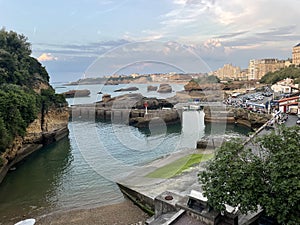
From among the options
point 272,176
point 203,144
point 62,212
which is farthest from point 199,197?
point 203,144

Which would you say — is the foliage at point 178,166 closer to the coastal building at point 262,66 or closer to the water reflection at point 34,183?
the water reflection at point 34,183

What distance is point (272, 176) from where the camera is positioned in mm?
7926

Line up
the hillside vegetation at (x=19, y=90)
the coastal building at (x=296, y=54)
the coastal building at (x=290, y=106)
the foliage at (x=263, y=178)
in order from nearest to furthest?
1. the foliage at (x=263, y=178)
2. the hillside vegetation at (x=19, y=90)
3. the coastal building at (x=290, y=106)
4. the coastal building at (x=296, y=54)

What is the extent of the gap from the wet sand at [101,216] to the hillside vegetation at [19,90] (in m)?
7.73

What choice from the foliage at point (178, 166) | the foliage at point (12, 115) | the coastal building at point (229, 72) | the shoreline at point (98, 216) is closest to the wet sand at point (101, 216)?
the shoreline at point (98, 216)

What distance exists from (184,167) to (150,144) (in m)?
10.0

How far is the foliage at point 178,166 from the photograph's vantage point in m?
17.4

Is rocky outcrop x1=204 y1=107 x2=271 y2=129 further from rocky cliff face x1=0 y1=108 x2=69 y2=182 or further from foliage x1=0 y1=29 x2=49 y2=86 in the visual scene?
foliage x1=0 y1=29 x2=49 y2=86

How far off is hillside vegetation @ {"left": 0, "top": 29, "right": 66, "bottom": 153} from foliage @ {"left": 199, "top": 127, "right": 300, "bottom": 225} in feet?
49.1

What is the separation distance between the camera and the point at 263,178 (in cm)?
846

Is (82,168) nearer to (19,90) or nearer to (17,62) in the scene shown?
(19,90)

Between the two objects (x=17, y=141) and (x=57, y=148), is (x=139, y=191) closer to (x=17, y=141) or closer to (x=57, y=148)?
(x=17, y=141)

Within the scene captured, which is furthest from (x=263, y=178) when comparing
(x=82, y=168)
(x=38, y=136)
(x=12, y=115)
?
(x=38, y=136)

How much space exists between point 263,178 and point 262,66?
385 ft
